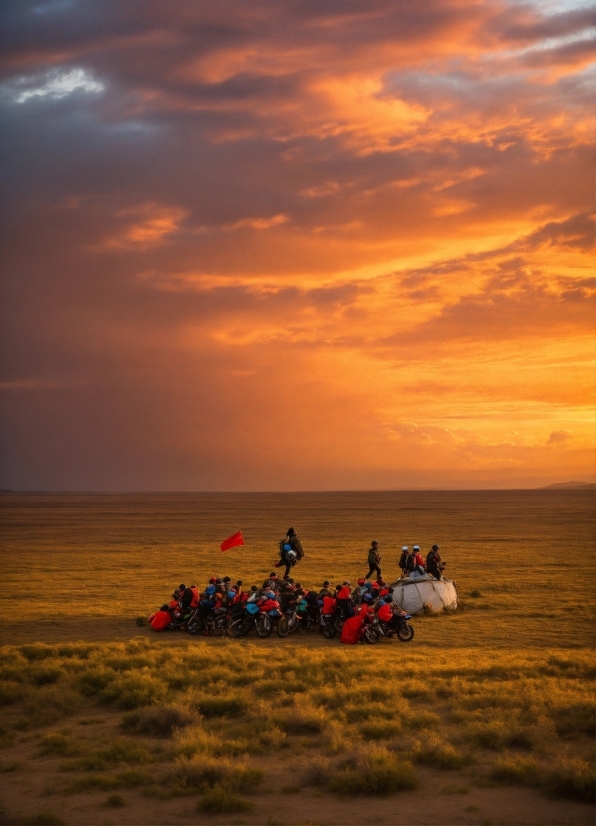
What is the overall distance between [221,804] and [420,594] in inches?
690

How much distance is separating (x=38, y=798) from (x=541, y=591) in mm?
27714

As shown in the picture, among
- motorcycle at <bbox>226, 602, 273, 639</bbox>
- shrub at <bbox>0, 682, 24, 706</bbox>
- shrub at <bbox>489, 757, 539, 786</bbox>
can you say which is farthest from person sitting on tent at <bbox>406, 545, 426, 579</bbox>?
shrub at <bbox>489, 757, 539, 786</bbox>

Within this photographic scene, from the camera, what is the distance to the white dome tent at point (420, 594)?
28484 mm

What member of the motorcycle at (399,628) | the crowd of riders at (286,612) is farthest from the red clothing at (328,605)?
the motorcycle at (399,628)

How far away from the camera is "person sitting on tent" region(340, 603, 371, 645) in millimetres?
24172

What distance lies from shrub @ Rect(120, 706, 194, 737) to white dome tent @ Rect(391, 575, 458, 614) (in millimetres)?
13183

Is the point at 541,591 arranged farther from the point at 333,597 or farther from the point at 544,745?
the point at 544,745

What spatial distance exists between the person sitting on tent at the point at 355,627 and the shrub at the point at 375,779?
1115 centimetres

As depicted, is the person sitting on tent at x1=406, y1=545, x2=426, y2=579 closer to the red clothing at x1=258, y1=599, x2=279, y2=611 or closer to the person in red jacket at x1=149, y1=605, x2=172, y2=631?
the red clothing at x1=258, y1=599, x2=279, y2=611

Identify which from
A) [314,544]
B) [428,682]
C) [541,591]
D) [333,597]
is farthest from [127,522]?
[428,682]

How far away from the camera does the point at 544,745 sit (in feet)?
46.9

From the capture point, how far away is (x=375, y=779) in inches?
494

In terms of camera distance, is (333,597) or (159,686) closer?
(159,686)

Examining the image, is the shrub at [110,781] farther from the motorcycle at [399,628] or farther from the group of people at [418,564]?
the group of people at [418,564]
